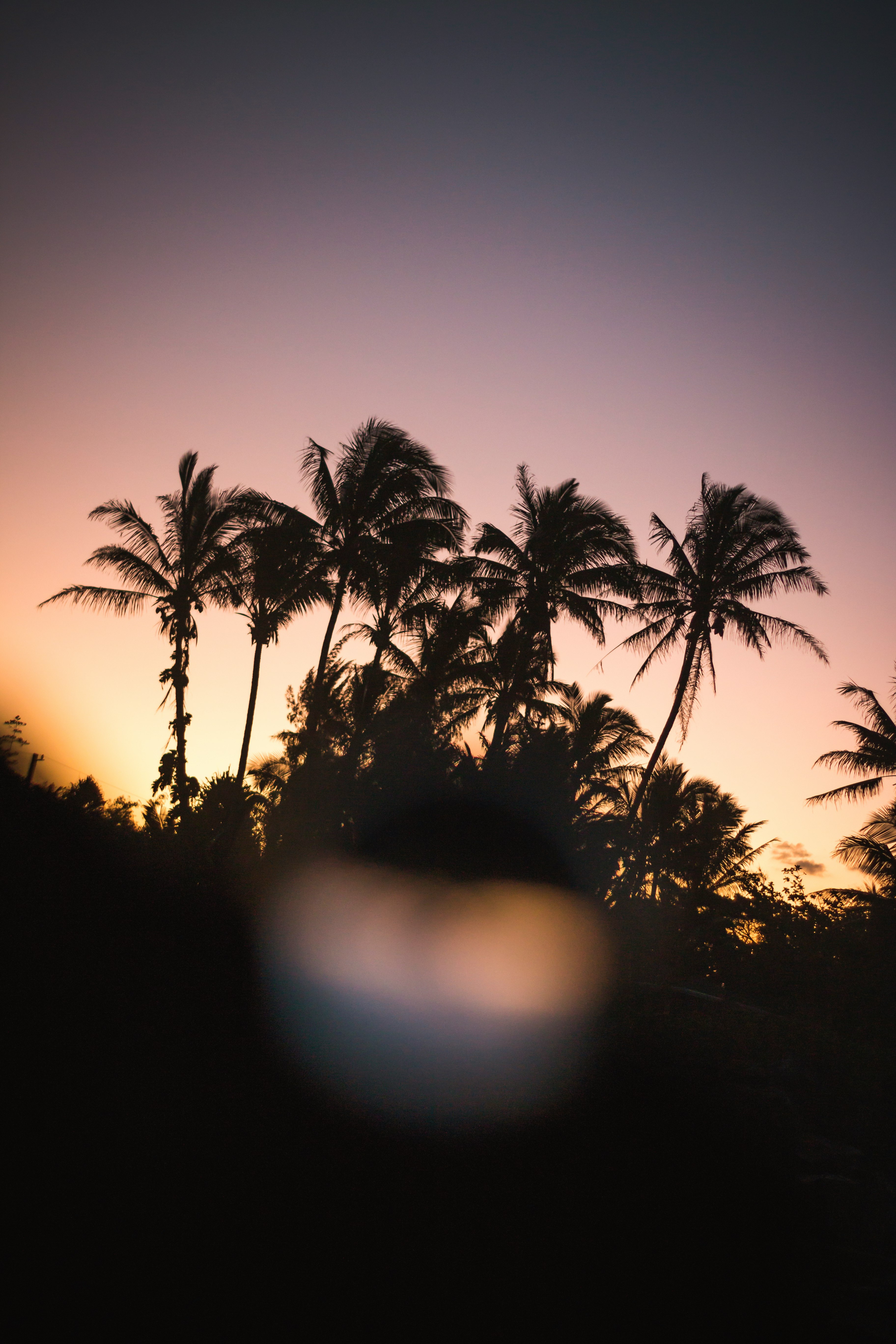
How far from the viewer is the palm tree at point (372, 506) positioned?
1972 centimetres

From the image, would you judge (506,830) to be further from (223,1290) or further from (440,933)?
(223,1290)

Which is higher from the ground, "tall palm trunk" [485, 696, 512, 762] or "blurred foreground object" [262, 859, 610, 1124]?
"tall palm trunk" [485, 696, 512, 762]

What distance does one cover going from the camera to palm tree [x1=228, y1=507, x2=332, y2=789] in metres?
19.6

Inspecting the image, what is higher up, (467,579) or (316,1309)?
(467,579)

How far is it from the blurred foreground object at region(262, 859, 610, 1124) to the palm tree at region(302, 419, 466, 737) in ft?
25.2

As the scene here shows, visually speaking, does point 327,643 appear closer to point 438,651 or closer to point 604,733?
point 438,651

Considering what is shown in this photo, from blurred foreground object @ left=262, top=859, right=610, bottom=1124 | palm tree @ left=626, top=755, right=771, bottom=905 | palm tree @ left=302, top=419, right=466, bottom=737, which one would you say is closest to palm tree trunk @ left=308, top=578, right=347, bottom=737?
palm tree @ left=302, top=419, right=466, bottom=737

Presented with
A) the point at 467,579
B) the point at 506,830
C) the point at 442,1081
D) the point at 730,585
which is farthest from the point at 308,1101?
the point at 730,585

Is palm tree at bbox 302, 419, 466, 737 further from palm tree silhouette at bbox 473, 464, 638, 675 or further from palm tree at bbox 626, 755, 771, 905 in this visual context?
palm tree at bbox 626, 755, 771, 905

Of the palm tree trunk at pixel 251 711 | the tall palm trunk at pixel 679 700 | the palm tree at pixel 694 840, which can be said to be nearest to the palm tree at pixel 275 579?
the palm tree trunk at pixel 251 711

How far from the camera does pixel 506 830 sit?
13.1 metres

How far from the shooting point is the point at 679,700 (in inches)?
843

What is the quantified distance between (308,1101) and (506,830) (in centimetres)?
541

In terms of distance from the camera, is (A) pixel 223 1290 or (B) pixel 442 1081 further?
(B) pixel 442 1081
